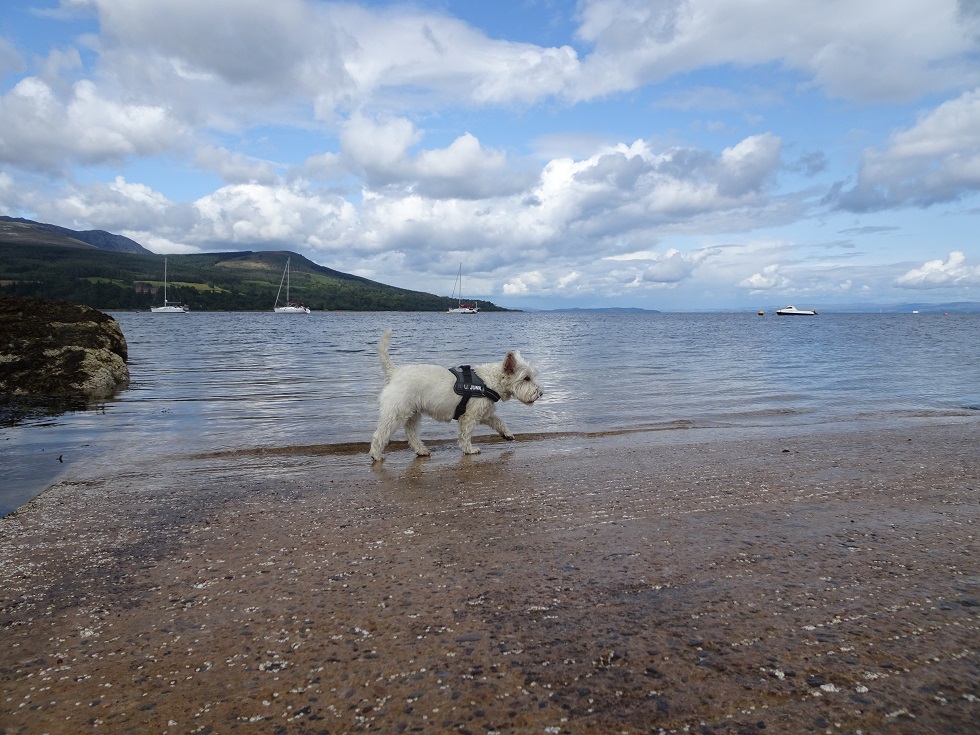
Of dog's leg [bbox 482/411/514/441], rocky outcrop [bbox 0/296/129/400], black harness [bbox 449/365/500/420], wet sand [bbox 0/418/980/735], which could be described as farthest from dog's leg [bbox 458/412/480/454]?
rocky outcrop [bbox 0/296/129/400]

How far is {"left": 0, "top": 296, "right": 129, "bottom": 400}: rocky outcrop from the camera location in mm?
14242

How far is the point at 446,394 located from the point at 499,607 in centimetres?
523

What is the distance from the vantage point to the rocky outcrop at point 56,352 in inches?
561

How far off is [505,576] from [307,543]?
1.69m

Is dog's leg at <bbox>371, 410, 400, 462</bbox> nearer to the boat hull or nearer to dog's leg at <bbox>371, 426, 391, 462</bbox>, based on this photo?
dog's leg at <bbox>371, 426, 391, 462</bbox>

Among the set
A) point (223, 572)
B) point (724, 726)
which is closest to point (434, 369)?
point (223, 572)

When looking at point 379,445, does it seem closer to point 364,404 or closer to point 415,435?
point 415,435

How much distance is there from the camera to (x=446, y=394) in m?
8.56

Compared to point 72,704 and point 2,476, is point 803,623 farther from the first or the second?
point 2,476

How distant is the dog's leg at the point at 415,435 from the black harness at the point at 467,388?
1.87ft

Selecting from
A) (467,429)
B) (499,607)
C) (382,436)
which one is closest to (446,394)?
(467,429)

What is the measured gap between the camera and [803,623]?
322 centimetres

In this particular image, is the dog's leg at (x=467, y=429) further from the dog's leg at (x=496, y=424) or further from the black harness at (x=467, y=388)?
the dog's leg at (x=496, y=424)

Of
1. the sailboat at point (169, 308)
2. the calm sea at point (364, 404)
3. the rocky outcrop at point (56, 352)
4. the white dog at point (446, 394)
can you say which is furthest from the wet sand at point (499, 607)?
the sailboat at point (169, 308)
